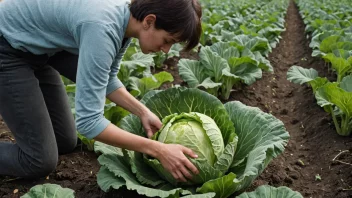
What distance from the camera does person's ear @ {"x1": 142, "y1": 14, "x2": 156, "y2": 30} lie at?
2.40 meters

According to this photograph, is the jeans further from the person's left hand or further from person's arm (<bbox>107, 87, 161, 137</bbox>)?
the person's left hand

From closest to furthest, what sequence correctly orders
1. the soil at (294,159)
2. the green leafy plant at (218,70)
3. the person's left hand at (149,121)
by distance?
the person's left hand at (149,121)
the soil at (294,159)
the green leafy plant at (218,70)

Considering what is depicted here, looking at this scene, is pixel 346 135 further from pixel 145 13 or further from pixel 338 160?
pixel 145 13

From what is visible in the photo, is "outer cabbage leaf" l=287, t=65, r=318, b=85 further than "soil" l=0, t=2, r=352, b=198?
Yes

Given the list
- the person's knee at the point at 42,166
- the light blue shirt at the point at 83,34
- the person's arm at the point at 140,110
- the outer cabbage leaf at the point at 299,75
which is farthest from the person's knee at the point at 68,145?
the outer cabbage leaf at the point at 299,75

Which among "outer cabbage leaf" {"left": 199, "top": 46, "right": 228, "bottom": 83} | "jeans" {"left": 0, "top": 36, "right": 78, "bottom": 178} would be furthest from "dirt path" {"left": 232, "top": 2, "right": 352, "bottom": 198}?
"jeans" {"left": 0, "top": 36, "right": 78, "bottom": 178}

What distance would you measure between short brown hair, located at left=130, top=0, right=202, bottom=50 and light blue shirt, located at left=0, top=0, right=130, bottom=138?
0.13 metres

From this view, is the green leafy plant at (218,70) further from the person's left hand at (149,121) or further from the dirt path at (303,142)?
the person's left hand at (149,121)

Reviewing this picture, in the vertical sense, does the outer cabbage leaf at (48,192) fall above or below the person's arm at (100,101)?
below

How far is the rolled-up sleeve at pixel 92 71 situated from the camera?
235 cm

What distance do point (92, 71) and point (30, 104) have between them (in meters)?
0.94

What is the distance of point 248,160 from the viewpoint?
→ 9.29 feet

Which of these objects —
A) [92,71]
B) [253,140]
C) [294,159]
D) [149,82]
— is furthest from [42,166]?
[294,159]

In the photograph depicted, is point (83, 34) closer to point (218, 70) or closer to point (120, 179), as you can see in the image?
point (120, 179)
